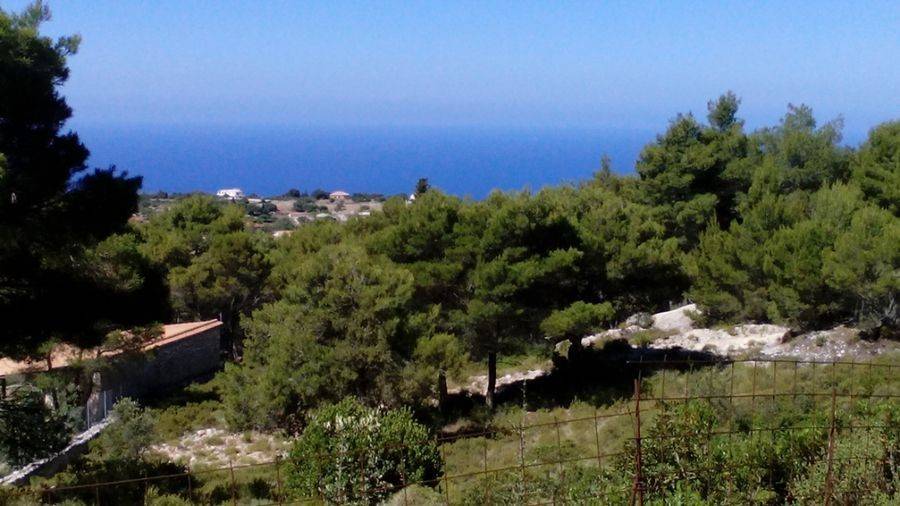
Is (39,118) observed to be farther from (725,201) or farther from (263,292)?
(725,201)

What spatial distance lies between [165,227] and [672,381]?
17.7 metres

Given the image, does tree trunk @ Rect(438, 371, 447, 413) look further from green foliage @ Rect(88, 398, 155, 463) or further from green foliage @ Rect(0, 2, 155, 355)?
green foliage @ Rect(0, 2, 155, 355)

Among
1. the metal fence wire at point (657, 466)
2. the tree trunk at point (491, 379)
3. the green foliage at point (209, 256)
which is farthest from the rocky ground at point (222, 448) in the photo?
the green foliage at point (209, 256)

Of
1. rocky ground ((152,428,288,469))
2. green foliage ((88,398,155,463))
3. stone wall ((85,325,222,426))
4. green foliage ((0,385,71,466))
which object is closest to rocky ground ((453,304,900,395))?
rocky ground ((152,428,288,469))

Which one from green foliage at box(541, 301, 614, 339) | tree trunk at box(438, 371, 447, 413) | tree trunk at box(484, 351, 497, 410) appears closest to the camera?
green foliage at box(541, 301, 614, 339)

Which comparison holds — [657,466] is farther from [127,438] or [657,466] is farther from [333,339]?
[127,438]

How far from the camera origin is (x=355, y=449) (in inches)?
342

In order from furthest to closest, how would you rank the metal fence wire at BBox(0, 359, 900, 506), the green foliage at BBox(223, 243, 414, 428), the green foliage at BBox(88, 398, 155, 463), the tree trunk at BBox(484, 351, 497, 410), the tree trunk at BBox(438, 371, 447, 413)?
the tree trunk at BBox(484, 351, 497, 410) < the tree trunk at BBox(438, 371, 447, 413) < the green foliage at BBox(223, 243, 414, 428) < the green foliage at BBox(88, 398, 155, 463) < the metal fence wire at BBox(0, 359, 900, 506)

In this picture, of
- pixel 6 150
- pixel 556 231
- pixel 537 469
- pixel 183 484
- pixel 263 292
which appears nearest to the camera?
pixel 537 469

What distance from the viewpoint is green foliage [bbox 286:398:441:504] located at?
28.7 feet

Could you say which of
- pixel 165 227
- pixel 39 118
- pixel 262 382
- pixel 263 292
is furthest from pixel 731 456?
pixel 165 227

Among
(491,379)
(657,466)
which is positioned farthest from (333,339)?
(657,466)

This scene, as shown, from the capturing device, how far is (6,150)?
898 centimetres

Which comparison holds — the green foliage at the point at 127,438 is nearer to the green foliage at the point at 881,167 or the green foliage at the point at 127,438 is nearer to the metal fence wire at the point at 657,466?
the metal fence wire at the point at 657,466
